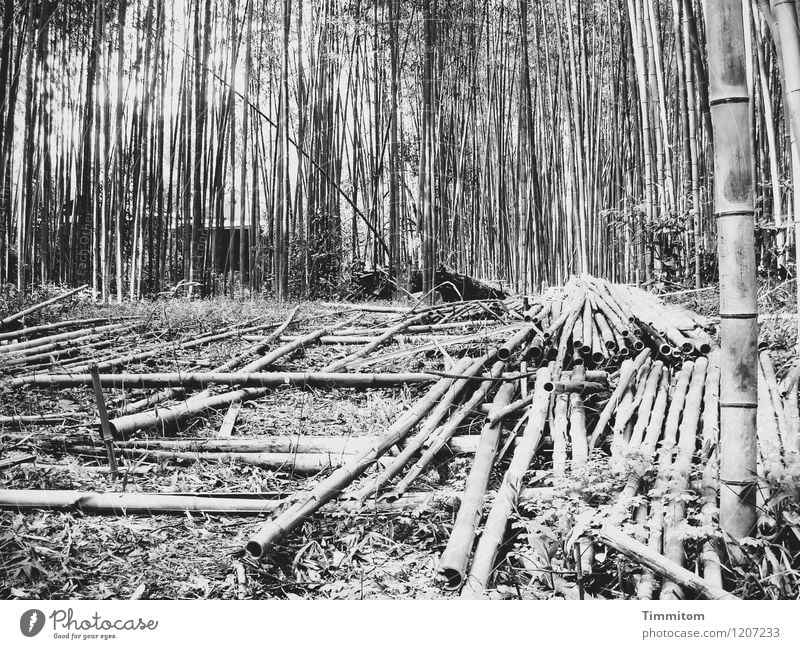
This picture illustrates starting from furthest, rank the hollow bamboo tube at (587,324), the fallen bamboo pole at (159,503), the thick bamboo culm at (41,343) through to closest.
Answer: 1. the thick bamboo culm at (41,343)
2. the hollow bamboo tube at (587,324)
3. the fallen bamboo pole at (159,503)

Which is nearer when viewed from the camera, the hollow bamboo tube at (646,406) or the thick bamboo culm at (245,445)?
the hollow bamboo tube at (646,406)

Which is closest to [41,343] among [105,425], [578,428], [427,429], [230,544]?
[105,425]

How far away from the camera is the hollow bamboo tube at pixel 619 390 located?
1.52 meters

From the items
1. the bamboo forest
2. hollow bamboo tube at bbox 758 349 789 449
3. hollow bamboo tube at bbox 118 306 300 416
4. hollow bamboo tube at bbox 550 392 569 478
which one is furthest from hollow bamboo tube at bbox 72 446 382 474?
hollow bamboo tube at bbox 758 349 789 449

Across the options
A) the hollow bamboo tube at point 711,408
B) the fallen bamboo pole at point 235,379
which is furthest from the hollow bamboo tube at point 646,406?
the fallen bamboo pole at point 235,379

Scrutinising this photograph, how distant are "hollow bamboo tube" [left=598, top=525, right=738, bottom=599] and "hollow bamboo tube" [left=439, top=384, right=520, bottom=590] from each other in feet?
0.87

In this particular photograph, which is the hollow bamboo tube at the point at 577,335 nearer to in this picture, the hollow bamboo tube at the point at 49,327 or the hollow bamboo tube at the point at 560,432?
the hollow bamboo tube at the point at 560,432

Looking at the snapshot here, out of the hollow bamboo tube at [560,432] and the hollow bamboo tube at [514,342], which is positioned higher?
the hollow bamboo tube at [514,342]

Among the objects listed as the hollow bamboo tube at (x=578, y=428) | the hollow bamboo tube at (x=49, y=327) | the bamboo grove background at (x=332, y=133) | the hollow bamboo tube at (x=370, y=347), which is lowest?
the hollow bamboo tube at (x=578, y=428)

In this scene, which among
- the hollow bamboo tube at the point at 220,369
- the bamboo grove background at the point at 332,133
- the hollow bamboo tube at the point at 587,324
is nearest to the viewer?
the hollow bamboo tube at the point at 220,369

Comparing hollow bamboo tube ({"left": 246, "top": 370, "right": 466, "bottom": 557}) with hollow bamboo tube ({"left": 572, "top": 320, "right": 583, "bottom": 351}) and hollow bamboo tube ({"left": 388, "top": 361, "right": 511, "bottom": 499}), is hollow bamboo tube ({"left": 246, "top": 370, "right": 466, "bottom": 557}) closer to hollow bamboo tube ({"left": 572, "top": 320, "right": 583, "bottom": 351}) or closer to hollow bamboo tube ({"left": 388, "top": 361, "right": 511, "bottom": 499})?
hollow bamboo tube ({"left": 388, "top": 361, "right": 511, "bottom": 499})

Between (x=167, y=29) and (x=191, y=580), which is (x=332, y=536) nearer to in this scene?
(x=191, y=580)

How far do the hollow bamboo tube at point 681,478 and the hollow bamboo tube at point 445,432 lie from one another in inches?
17.4
